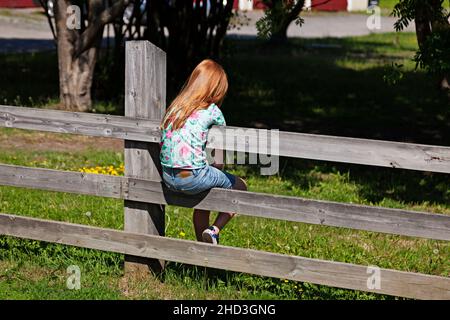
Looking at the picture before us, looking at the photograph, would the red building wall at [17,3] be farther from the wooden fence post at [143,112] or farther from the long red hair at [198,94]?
the long red hair at [198,94]

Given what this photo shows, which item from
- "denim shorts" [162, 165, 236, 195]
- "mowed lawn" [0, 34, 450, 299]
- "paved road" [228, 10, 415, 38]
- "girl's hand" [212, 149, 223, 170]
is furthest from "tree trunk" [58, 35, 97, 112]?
"paved road" [228, 10, 415, 38]

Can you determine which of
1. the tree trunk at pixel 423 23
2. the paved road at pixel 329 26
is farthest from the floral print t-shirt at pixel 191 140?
the paved road at pixel 329 26

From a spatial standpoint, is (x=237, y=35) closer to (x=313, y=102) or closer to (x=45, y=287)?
(x=313, y=102)

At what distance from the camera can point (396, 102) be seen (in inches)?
568

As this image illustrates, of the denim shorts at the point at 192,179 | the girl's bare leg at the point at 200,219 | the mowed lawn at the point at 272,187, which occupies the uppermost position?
the denim shorts at the point at 192,179

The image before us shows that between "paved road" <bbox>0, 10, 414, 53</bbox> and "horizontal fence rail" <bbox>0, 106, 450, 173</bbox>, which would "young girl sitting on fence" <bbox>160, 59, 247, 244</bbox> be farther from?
"paved road" <bbox>0, 10, 414, 53</bbox>

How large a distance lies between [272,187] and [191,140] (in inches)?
144

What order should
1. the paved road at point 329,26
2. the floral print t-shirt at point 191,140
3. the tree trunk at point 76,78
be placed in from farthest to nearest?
the paved road at point 329,26 < the tree trunk at point 76,78 < the floral print t-shirt at point 191,140

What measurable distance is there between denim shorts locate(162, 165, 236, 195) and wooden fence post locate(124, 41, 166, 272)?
0.24 metres

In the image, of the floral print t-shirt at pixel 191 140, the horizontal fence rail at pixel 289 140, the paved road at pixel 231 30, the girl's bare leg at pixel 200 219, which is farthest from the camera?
the paved road at pixel 231 30

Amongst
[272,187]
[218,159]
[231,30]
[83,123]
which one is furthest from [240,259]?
[231,30]

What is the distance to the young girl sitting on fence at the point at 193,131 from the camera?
17.9ft

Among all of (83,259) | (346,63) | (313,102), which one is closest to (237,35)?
(346,63)
